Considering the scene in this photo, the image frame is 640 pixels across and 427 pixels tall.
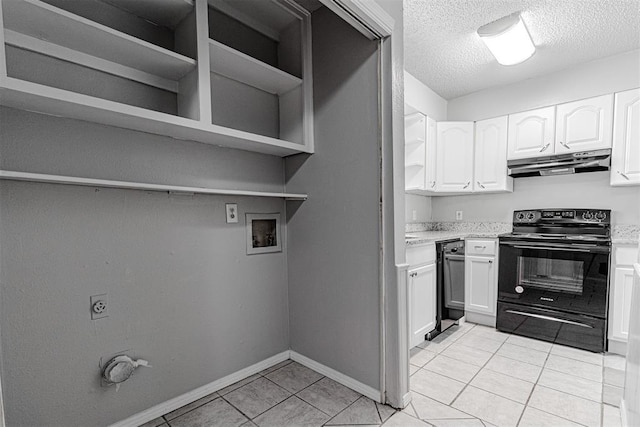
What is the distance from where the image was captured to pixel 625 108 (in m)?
2.49

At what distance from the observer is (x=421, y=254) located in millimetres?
2354

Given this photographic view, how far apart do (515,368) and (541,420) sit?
58 centimetres

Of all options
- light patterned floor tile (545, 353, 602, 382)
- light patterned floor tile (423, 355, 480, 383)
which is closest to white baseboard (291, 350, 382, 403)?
light patterned floor tile (423, 355, 480, 383)

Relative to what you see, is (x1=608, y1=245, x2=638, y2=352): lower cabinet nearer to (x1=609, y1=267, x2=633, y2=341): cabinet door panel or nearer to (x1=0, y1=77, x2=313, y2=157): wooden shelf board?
(x1=609, y1=267, x2=633, y2=341): cabinet door panel

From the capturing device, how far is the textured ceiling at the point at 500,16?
6.74 feet

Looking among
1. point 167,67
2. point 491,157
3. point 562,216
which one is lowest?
point 562,216

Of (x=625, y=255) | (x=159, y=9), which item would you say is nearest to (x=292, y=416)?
(x=159, y=9)

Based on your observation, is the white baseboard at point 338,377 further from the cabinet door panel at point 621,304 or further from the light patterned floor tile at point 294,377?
the cabinet door panel at point 621,304

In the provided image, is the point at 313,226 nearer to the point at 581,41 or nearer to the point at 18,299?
the point at 18,299

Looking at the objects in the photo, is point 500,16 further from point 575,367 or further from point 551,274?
point 575,367

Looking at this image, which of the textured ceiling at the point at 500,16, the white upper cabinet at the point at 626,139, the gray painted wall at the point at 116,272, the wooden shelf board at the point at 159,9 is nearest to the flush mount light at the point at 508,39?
the textured ceiling at the point at 500,16

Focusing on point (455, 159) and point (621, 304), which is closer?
point (621, 304)

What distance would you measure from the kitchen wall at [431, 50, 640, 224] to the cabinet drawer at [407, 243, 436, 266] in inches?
55.1

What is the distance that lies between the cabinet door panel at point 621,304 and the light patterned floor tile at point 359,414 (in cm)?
210
